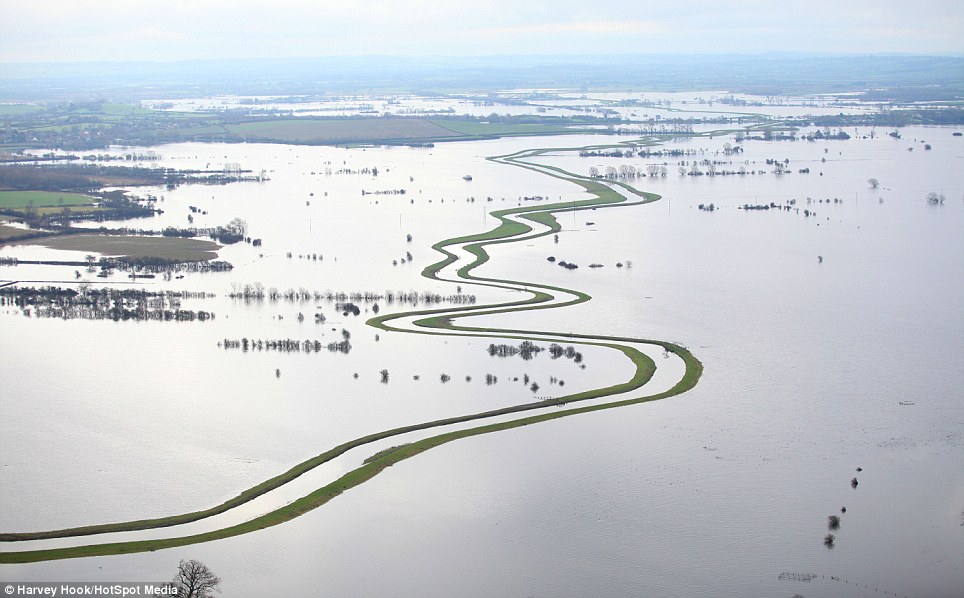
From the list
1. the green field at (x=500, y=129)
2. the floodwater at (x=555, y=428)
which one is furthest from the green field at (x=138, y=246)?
the green field at (x=500, y=129)

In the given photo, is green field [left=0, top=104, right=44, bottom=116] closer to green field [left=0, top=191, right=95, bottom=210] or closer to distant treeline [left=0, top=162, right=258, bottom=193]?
distant treeline [left=0, top=162, right=258, bottom=193]

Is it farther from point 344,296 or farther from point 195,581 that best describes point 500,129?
point 195,581

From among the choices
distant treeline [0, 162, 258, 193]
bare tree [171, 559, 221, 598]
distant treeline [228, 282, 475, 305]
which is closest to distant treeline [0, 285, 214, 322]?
distant treeline [228, 282, 475, 305]

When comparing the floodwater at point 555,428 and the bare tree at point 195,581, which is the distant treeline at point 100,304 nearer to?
the floodwater at point 555,428

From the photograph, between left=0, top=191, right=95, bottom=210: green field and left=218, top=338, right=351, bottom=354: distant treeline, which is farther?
left=0, top=191, right=95, bottom=210: green field

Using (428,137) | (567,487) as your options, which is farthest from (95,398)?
(428,137)

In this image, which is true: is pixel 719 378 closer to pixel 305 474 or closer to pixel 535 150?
pixel 305 474
